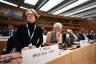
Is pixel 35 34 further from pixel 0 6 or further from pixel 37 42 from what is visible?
pixel 0 6

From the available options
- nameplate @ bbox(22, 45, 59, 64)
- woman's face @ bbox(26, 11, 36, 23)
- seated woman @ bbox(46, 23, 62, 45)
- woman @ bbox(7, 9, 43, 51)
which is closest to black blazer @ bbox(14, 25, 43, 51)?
woman @ bbox(7, 9, 43, 51)

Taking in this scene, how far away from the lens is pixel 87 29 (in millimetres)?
12555

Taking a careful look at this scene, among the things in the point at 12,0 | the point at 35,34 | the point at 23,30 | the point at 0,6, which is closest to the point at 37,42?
the point at 35,34

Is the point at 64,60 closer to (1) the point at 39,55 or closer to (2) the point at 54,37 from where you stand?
(1) the point at 39,55

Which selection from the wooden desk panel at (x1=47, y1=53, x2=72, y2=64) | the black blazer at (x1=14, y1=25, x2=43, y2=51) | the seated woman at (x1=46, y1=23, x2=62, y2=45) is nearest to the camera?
the wooden desk panel at (x1=47, y1=53, x2=72, y2=64)

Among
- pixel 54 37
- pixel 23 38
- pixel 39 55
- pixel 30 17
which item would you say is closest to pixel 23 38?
pixel 23 38

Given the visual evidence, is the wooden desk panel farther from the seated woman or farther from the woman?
the seated woman

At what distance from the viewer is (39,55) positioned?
4.55ft

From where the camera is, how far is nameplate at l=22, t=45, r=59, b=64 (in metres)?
1.25

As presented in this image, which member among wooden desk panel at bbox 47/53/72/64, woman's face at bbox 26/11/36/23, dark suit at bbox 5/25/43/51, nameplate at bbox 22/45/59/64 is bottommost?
wooden desk panel at bbox 47/53/72/64

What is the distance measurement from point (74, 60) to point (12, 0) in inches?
246

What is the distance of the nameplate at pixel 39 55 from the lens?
125 centimetres

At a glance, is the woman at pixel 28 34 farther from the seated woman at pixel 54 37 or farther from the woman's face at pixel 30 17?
the seated woman at pixel 54 37

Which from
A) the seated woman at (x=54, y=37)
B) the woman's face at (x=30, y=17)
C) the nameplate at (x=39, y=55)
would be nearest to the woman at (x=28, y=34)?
the woman's face at (x=30, y=17)
